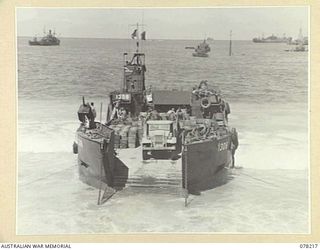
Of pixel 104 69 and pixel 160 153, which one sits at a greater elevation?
pixel 104 69

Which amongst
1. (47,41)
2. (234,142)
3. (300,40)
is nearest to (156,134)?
(234,142)

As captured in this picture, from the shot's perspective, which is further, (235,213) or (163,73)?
(163,73)

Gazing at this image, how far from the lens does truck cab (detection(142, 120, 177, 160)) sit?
3.02m

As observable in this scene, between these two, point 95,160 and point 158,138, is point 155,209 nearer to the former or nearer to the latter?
point 95,160

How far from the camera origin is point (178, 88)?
2787 millimetres

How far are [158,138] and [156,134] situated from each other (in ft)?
0.08

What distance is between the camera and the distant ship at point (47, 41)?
2.58 meters

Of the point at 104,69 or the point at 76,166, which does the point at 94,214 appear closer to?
the point at 76,166

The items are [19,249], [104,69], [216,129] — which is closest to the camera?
[19,249]

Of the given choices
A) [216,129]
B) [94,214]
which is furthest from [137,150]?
[94,214]

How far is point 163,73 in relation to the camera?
9.05 feet

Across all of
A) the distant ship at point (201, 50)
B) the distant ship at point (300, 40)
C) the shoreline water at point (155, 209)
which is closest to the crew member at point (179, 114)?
the distant ship at point (201, 50)

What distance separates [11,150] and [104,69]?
49 cm

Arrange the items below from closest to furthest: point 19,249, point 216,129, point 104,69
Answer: point 19,249 → point 104,69 → point 216,129
